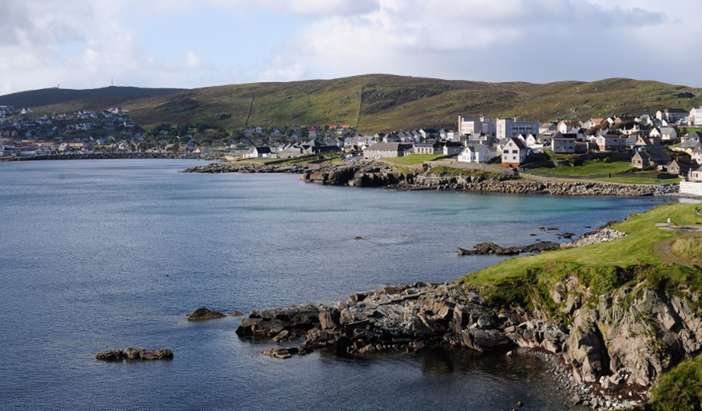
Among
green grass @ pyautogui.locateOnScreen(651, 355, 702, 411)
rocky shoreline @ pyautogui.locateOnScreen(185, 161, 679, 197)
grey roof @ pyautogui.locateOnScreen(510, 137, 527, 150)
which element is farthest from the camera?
grey roof @ pyautogui.locateOnScreen(510, 137, 527, 150)

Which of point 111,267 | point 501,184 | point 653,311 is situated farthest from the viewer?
point 501,184

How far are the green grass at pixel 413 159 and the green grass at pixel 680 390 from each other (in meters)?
112

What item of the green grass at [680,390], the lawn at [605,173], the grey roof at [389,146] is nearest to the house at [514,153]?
the lawn at [605,173]

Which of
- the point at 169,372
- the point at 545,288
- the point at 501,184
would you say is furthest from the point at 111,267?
the point at 501,184

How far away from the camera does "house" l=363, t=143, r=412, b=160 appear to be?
524 feet

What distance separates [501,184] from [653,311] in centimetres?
8122

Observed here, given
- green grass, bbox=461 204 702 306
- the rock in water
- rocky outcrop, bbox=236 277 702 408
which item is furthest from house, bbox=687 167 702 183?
the rock in water

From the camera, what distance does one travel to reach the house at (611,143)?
132000 mm

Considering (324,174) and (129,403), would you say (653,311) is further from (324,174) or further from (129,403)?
(324,174)

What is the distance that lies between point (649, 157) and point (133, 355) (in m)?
99.2

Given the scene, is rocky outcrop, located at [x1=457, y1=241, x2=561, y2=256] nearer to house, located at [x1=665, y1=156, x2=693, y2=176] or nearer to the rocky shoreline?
the rocky shoreline

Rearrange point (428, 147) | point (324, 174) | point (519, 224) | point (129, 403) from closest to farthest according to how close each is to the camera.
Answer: point (129, 403)
point (519, 224)
point (324, 174)
point (428, 147)

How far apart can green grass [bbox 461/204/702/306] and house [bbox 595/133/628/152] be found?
289ft

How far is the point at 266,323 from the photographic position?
136ft
